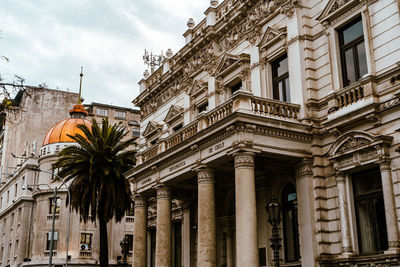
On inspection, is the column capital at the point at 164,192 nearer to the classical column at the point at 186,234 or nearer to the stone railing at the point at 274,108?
the classical column at the point at 186,234

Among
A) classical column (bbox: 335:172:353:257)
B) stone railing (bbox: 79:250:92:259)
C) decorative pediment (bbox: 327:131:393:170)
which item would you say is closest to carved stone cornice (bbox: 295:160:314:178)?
decorative pediment (bbox: 327:131:393:170)

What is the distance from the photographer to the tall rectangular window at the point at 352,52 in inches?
747

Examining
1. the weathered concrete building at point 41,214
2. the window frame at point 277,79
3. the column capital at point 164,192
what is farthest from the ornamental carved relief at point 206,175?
the weathered concrete building at point 41,214

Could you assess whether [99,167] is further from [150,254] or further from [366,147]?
[366,147]

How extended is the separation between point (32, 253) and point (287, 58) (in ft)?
127

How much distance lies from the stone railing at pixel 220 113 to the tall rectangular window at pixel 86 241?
33.8 metres

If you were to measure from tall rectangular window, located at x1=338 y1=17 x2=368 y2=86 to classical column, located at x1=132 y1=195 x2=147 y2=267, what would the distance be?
12902 mm

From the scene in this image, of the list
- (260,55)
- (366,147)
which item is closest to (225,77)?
(260,55)

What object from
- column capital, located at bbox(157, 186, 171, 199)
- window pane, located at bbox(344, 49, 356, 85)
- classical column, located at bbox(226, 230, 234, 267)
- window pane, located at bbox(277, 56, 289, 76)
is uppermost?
window pane, located at bbox(277, 56, 289, 76)

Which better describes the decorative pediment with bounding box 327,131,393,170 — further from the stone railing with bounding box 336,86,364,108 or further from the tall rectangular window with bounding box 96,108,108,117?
the tall rectangular window with bounding box 96,108,108,117

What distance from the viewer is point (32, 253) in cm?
5078

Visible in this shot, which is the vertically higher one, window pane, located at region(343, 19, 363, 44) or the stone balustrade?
window pane, located at region(343, 19, 363, 44)

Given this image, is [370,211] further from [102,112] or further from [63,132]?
[102,112]

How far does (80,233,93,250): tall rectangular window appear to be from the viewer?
50.8 m
